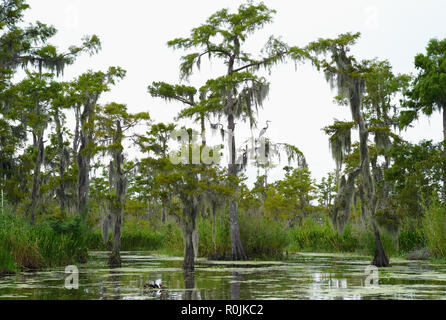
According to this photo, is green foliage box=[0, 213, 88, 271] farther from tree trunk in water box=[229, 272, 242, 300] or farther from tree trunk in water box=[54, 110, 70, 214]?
tree trunk in water box=[54, 110, 70, 214]

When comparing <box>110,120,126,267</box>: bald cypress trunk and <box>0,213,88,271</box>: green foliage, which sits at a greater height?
<box>110,120,126,267</box>: bald cypress trunk

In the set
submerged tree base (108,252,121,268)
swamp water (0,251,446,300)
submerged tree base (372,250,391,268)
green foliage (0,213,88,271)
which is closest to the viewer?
swamp water (0,251,446,300)

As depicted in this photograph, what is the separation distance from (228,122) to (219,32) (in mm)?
4894

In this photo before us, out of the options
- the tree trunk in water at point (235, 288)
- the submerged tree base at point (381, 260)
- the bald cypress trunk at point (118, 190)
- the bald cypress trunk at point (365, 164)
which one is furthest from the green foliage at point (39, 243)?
the submerged tree base at point (381, 260)

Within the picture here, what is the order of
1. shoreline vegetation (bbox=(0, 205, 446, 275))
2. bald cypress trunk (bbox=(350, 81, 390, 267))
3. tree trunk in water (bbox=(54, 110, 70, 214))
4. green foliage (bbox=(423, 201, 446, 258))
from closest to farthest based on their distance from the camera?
1. shoreline vegetation (bbox=(0, 205, 446, 275))
2. bald cypress trunk (bbox=(350, 81, 390, 267))
3. green foliage (bbox=(423, 201, 446, 258))
4. tree trunk in water (bbox=(54, 110, 70, 214))

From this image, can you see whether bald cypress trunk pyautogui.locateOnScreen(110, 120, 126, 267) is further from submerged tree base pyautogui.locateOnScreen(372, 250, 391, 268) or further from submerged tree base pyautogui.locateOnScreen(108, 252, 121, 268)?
submerged tree base pyautogui.locateOnScreen(372, 250, 391, 268)

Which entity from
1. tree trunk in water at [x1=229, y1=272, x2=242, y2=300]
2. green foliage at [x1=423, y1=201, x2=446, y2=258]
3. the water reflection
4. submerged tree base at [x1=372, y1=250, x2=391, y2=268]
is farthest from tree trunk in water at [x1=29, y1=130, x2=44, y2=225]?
green foliage at [x1=423, y1=201, x2=446, y2=258]

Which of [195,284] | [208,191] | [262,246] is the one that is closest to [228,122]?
[262,246]

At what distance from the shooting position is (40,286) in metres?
11.0

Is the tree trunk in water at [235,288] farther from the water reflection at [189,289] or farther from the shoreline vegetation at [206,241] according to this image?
the shoreline vegetation at [206,241]

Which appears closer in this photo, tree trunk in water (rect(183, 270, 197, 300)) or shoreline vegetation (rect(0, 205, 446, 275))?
tree trunk in water (rect(183, 270, 197, 300))

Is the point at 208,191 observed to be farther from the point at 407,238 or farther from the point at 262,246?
the point at 407,238

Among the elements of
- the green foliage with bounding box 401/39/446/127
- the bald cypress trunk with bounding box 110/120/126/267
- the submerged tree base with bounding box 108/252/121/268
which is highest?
the green foliage with bounding box 401/39/446/127
